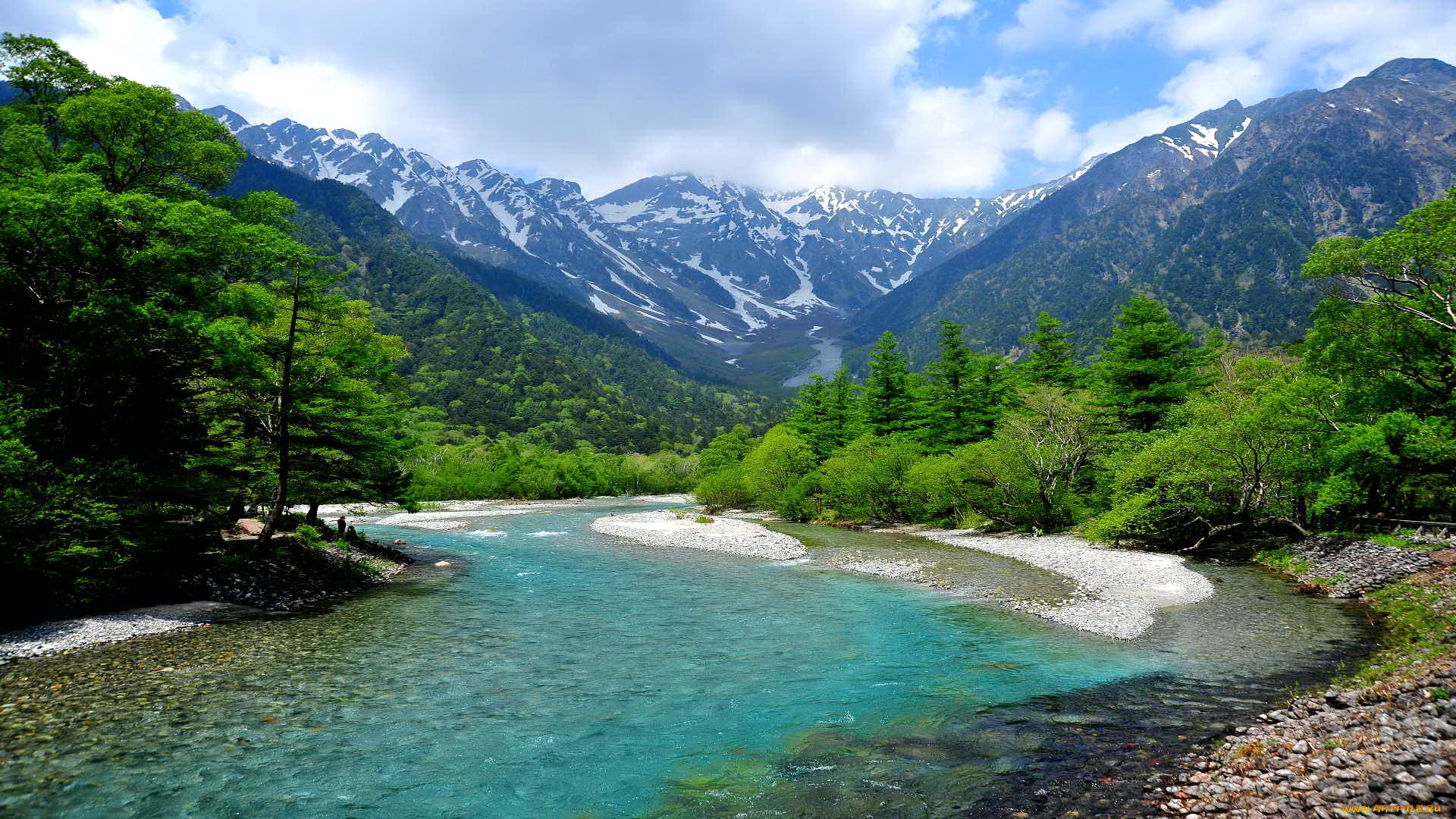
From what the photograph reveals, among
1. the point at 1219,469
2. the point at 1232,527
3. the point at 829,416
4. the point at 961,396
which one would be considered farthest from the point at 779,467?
the point at 1219,469

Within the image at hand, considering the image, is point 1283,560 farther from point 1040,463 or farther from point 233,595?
point 233,595

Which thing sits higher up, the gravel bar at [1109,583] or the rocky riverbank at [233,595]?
the rocky riverbank at [233,595]

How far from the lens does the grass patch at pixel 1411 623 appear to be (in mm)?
13922

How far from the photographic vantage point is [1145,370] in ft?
156

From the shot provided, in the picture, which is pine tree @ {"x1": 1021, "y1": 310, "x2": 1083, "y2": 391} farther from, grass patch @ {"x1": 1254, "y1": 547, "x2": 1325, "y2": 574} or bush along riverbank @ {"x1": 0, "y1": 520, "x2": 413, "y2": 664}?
bush along riverbank @ {"x1": 0, "y1": 520, "x2": 413, "y2": 664}

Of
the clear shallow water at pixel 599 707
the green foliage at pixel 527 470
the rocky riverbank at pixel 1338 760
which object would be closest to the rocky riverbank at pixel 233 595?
the clear shallow water at pixel 599 707

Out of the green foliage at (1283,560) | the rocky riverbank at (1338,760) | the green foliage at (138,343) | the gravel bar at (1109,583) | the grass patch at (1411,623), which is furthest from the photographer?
the green foliage at (1283,560)

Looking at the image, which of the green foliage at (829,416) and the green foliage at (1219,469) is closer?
the green foliage at (1219,469)

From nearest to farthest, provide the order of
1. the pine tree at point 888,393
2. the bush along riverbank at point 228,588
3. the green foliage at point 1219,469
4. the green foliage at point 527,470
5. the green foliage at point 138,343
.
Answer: the bush along riverbank at point 228,588, the green foliage at point 138,343, the green foliage at point 1219,469, the pine tree at point 888,393, the green foliage at point 527,470

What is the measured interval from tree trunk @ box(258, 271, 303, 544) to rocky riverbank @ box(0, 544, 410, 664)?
5.99ft

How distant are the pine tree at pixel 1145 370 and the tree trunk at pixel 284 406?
50195 mm

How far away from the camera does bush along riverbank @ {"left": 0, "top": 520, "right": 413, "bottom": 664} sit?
59.7 ft

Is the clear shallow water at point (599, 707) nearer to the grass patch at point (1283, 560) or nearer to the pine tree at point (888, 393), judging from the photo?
the grass patch at point (1283, 560)

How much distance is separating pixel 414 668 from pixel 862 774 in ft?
39.7
